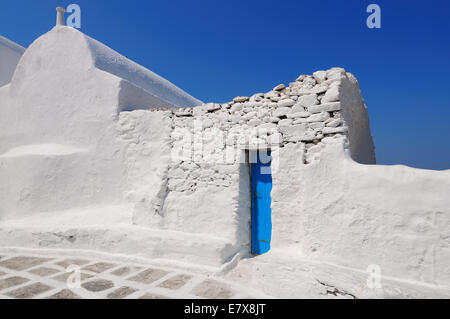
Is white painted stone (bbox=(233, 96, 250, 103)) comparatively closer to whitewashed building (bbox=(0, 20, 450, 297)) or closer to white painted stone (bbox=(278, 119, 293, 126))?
whitewashed building (bbox=(0, 20, 450, 297))

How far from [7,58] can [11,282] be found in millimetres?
11713

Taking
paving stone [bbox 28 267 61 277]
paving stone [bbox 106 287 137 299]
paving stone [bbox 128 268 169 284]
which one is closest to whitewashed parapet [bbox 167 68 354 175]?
paving stone [bbox 128 268 169 284]

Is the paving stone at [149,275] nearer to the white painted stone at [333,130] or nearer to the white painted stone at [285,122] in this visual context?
the white painted stone at [285,122]

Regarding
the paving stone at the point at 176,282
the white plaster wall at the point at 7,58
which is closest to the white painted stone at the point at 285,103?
the paving stone at the point at 176,282

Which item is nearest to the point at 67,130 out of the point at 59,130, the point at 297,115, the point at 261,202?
the point at 59,130

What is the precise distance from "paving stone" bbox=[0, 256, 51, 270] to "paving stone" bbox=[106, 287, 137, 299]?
1778mm

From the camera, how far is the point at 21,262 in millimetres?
3902

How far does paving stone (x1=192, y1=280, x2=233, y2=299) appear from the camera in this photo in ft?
9.32

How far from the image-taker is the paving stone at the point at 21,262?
371cm

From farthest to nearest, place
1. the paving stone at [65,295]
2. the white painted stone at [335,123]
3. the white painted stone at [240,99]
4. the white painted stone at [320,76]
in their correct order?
the white painted stone at [240,99], the white painted stone at [320,76], the white painted stone at [335,123], the paving stone at [65,295]

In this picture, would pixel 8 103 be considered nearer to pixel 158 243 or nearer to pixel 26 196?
pixel 26 196

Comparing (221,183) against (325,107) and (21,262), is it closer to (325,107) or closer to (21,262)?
(325,107)

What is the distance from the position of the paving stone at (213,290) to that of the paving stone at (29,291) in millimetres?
1734

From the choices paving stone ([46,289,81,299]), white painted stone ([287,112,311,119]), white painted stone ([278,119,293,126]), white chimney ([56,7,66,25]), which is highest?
Result: white chimney ([56,7,66,25])
